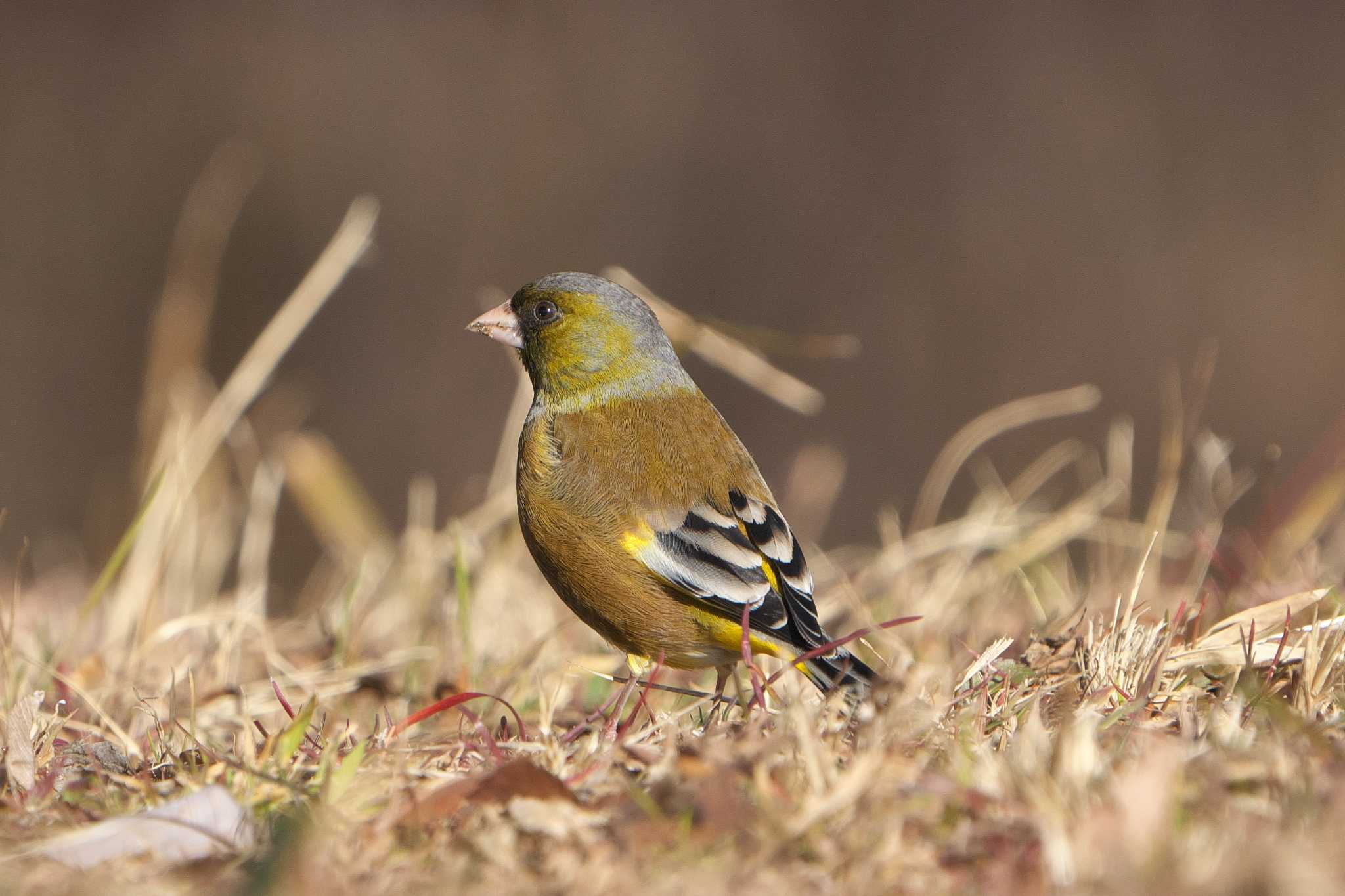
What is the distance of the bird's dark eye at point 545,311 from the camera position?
14.3ft

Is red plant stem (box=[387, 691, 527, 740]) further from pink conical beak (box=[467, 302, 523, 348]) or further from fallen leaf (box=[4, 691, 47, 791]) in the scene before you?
pink conical beak (box=[467, 302, 523, 348])

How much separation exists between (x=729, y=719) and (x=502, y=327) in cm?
178

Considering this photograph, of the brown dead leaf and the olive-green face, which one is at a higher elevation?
the olive-green face

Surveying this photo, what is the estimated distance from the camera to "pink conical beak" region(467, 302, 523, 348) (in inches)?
175

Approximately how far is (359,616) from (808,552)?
1.62m

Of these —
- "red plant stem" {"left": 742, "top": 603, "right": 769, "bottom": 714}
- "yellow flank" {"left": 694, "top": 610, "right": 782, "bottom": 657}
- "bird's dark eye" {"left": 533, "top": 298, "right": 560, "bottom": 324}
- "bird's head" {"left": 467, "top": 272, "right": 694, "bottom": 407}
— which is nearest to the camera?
"red plant stem" {"left": 742, "top": 603, "right": 769, "bottom": 714}

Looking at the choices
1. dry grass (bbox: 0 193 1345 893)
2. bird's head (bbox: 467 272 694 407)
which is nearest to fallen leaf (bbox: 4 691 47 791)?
dry grass (bbox: 0 193 1345 893)

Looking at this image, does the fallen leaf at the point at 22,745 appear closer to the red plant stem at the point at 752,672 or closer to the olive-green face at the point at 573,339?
the red plant stem at the point at 752,672

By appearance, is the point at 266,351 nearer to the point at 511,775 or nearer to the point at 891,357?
the point at 511,775

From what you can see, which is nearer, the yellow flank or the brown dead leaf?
the brown dead leaf

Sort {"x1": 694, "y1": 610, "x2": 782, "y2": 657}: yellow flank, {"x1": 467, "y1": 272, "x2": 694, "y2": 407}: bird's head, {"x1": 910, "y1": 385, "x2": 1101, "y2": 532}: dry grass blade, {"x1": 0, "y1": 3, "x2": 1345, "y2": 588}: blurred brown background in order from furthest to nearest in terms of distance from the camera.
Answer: {"x1": 0, "y1": 3, "x2": 1345, "y2": 588}: blurred brown background → {"x1": 910, "y1": 385, "x2": 1101, "y2": 532}: dry grass blade → {"x1": 467, "y1": 272, "x2": 694, "y2": 407}: bird's head → {"x1": 694, "y1": 610, "x2": 782, "y2": 657}: yellow flank

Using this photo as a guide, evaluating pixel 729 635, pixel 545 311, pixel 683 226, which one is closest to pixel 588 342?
pixel 545 311

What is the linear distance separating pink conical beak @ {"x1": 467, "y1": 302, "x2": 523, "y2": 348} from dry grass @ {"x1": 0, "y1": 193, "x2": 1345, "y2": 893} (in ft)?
1.65

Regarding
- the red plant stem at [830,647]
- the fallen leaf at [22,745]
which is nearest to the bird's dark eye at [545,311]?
the red plant stem at [830,647]
